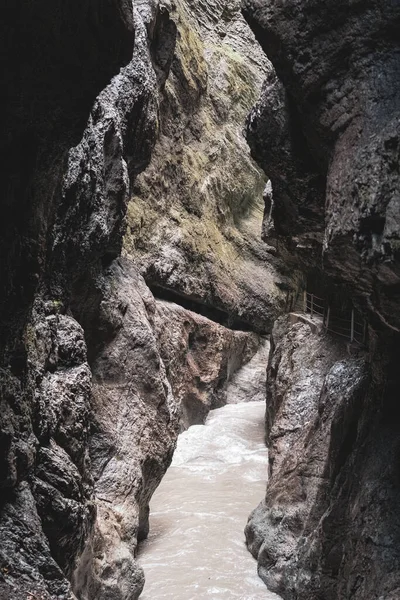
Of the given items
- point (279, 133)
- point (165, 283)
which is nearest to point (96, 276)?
point (279, 133)

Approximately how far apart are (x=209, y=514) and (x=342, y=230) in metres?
9.55

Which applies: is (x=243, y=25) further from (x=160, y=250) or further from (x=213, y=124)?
(x=160, y=250)

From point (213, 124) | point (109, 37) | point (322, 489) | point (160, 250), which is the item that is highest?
point (213, 124)

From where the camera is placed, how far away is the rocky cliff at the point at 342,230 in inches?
161

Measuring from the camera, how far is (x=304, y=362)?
43.7ft

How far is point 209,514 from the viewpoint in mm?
12156

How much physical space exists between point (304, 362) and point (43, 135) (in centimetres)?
1007

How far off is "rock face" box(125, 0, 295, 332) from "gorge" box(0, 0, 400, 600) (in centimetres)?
655

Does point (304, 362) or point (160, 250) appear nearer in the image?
point (304, 362)

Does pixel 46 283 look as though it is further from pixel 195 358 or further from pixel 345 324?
pixel 195 358

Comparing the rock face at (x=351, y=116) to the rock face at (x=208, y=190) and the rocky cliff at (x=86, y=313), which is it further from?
the rock face at (x=208, y=190)

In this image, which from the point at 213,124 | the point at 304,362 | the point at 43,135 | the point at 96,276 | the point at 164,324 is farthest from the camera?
the point at 213,124

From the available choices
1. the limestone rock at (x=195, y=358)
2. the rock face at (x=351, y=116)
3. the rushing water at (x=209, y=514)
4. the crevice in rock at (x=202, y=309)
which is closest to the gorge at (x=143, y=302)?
the rock face at (x=351, y=116)

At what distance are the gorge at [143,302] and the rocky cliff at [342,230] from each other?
20mm
